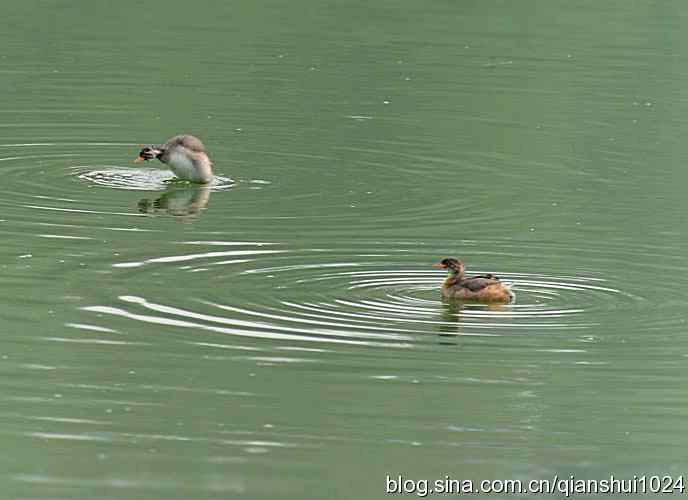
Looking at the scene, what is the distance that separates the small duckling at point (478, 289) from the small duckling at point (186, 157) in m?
6.37

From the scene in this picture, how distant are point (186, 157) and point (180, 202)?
1.10 meters

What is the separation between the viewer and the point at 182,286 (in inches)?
651

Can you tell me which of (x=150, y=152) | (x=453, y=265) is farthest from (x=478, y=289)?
(x=150, y=152)

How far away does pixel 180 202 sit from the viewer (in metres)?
21.4

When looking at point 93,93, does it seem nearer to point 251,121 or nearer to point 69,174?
point 251,121

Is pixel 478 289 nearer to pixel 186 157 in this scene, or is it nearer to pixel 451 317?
pixel 451 317

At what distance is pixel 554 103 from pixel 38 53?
8.93m

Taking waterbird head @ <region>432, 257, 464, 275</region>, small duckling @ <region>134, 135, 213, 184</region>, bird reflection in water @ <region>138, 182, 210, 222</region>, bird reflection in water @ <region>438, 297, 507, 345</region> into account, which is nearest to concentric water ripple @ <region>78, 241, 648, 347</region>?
bird reflection in water @ <region>438, 297, 507, 345</region>

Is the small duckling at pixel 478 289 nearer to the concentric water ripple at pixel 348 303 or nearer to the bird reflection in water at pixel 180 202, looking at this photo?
the concentric water ripple at pixel 348 303

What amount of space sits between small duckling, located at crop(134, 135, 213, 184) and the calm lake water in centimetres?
36

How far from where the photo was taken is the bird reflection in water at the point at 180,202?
810 inches

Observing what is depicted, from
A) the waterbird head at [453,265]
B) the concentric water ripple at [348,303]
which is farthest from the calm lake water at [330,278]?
the waterbird head at [453,265]

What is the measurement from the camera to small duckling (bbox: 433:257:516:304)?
16.1m

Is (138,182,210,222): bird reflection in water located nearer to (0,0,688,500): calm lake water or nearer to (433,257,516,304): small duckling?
(0,0,688,500): calm lake water
